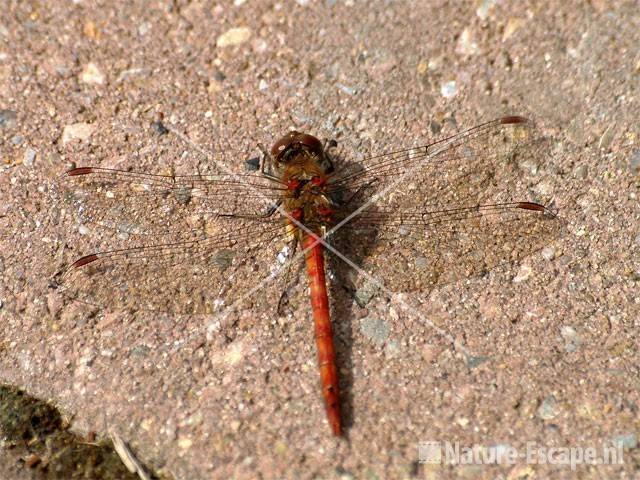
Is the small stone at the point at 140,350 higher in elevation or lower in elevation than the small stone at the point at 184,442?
higher

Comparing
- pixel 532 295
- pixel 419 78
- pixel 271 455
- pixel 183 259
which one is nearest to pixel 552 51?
pixel 419 78

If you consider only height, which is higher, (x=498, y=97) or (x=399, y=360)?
(x=498, y=97)

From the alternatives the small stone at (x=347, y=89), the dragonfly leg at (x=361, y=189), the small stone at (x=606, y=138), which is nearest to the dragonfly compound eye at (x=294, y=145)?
the dragonfly leg at (x=361, y=189)

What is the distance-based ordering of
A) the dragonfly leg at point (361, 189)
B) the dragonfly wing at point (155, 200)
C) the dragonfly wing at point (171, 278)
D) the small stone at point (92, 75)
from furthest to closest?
the small stone at point (92, 75), the dragonfly leg at point (361, 189), the dragonfly wing at point (155, 200), the dragonfly wing at point (171, 278)

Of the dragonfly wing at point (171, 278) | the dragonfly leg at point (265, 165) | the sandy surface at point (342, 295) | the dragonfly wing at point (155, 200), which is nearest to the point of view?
the sandy surface at point (342, 295)

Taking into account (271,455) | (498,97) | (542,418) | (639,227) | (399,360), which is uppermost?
(498,97)

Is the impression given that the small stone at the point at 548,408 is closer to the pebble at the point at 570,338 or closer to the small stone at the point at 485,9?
the pebble at the point at 570,338

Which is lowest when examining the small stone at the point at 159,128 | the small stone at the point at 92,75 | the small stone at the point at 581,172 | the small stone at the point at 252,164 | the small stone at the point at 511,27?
the small stone at the point at 581,172

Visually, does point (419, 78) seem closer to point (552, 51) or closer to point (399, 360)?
point (552, 51)
